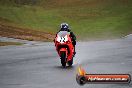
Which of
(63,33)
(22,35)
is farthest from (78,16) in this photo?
(63,33)

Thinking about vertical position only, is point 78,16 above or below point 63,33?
below

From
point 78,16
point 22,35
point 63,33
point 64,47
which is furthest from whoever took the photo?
point 78,16

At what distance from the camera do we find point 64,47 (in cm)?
2012

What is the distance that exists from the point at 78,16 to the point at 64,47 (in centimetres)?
6547

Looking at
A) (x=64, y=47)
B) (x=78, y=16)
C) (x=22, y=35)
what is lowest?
(x=22, y=35)

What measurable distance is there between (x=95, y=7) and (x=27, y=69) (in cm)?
7339

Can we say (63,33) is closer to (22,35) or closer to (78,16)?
(22,35)

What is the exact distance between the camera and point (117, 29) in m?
68.1

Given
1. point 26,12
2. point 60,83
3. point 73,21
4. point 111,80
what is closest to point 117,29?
point 73,21

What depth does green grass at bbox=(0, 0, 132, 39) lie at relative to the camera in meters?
70.1

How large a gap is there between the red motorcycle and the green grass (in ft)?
134

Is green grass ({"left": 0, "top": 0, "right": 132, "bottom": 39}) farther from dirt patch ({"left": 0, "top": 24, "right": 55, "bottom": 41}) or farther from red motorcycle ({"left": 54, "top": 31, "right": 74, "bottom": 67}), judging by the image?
red motorcycle ({"left": 54, "top": 31, "right": 74, "bottom": 67})

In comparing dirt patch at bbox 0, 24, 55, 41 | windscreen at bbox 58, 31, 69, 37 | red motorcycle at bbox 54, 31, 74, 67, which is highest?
windscreen at bbox 58, 31, 69, 37

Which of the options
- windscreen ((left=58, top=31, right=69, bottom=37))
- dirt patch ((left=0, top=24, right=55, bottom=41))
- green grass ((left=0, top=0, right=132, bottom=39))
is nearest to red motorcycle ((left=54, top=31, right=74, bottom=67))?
windscreen ((left=58, top=31, right=69, bottom=37))
